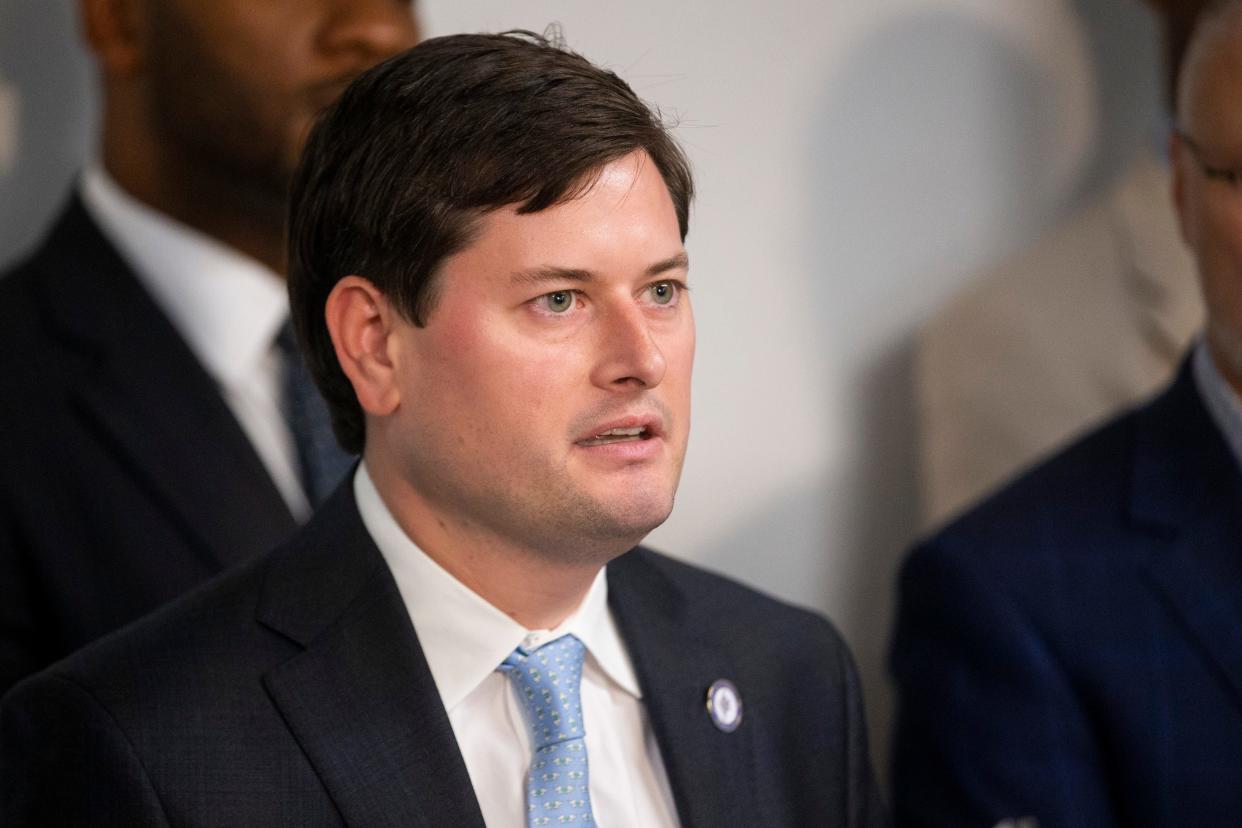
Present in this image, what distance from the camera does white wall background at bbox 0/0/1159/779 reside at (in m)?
2.71

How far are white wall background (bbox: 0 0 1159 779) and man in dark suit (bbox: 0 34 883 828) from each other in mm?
1166

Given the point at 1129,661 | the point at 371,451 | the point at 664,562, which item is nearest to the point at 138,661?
the point at 371,451

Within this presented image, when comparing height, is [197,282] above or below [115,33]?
below

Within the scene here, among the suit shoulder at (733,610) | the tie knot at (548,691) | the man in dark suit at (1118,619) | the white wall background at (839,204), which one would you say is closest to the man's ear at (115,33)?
the white wall background at (839,204)

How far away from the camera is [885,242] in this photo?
2.89 metres

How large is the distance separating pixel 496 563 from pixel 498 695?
0.12 metres

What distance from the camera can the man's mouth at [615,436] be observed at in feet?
4.54

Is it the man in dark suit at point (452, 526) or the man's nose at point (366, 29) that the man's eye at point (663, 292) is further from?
the man's nose at point (366, 29)

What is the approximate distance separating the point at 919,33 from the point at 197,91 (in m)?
1.35

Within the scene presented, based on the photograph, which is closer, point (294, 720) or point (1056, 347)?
point (294, 720)

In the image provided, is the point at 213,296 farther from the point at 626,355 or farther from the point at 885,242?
the point at 885,242

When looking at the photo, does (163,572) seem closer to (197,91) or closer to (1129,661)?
(197,91)

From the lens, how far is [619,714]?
5.08 ft

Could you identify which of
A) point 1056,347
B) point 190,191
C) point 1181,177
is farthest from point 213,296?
point 1056,347
